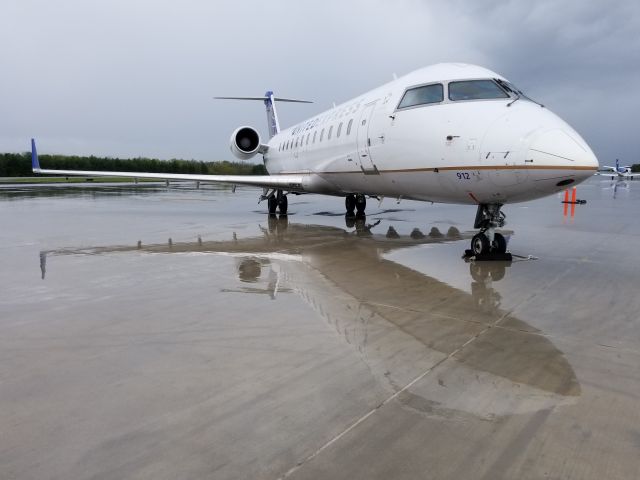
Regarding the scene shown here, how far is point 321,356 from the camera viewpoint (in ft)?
11.9

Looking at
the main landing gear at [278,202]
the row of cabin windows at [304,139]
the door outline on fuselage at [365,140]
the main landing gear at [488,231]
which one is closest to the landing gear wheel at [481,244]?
the main landing gear at [488,231]

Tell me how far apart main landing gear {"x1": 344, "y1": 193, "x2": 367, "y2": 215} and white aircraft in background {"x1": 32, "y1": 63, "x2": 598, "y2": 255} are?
3.21 meters

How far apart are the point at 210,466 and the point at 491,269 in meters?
5.58

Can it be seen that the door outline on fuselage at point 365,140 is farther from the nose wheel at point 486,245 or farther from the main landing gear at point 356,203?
the main landing gear at point 356,203

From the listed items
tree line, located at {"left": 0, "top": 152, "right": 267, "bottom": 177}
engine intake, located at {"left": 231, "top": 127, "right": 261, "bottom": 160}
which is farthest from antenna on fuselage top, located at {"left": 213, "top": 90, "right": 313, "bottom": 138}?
tree line, located at {"left": 0, "top": 152, "right": 267, "bottom": 177}

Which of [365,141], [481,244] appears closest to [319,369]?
[481,244]

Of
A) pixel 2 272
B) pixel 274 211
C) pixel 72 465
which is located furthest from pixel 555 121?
pixel 274 211

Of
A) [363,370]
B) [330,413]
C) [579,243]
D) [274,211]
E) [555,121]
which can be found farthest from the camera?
[274,211]

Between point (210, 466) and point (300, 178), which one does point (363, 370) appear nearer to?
point (210, 466)

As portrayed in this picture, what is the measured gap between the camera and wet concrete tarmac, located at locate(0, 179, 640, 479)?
2.38 meters

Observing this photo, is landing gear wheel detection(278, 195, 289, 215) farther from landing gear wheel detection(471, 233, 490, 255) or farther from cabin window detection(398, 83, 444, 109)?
landing gear wheel detection(471, 233, 490, 255)

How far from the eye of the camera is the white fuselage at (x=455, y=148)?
5.88 metres

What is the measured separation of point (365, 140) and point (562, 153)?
4352mm

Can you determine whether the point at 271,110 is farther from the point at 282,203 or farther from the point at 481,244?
the point at 481,244
